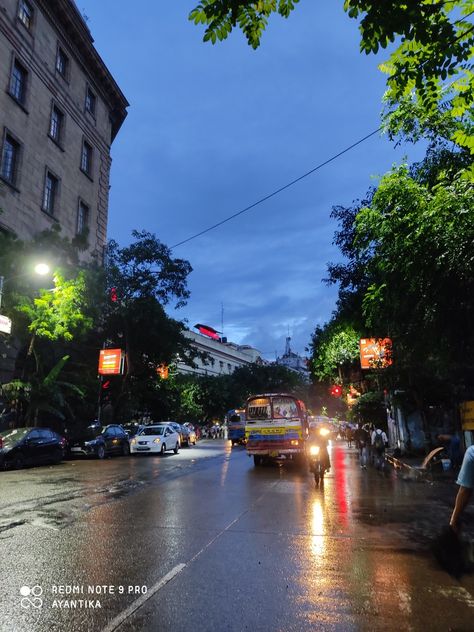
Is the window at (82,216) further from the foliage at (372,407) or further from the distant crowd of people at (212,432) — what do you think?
the distant crowd of people at (212,432)

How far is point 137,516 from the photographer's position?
8.54 meters

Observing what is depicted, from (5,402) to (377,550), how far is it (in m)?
21.5

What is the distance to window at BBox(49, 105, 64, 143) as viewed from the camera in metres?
30.0

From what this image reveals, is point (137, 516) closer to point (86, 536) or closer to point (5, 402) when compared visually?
point (86, 536)

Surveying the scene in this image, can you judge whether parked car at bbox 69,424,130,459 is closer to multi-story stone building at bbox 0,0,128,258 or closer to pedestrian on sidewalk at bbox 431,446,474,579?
multi-story stone building at bbox 0,0,128,258

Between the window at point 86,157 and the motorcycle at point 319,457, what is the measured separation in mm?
26925

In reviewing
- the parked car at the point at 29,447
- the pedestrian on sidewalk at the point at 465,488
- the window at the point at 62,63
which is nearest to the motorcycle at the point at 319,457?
the pedestrian on sidewalk at the point at 465,488

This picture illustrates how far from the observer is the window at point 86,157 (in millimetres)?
33794

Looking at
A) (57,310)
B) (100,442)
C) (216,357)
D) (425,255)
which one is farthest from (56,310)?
(216,357)

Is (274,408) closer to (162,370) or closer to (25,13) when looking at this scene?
(162,370)

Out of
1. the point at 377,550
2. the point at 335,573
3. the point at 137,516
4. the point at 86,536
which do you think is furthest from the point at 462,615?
the point at 137,516

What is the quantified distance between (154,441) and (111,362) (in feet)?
18.1

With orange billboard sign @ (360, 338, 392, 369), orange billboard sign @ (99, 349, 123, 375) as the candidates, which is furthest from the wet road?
orange billboard sign @ (99, 349, 123, 375)

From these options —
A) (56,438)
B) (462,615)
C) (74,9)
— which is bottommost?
(462,615)
